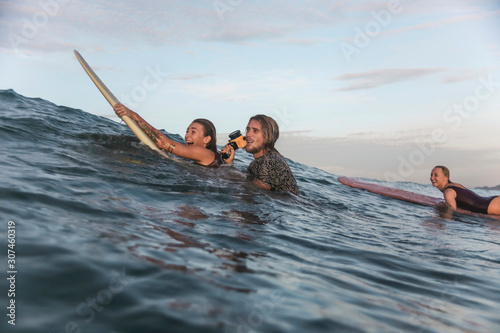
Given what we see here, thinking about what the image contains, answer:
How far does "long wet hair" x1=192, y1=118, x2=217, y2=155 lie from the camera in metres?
7.54

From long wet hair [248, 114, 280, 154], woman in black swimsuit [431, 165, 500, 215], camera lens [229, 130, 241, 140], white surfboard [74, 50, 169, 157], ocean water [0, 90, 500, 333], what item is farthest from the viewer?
woman in black swimsuit [431, 165, 500, 215]

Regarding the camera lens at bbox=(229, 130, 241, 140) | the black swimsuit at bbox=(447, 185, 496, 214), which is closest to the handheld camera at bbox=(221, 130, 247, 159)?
the camera lens at bbox=(229, 130, 241, 140)

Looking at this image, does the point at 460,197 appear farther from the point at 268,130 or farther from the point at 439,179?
the point at 268,130

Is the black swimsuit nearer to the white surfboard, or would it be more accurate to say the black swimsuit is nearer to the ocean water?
the ocean water

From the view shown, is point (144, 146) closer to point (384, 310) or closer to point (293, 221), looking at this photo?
point (293, 221)

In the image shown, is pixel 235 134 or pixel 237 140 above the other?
pixel 235 134

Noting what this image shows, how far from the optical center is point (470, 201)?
32.7 feet

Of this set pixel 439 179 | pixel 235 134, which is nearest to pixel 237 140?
pixel 235 134

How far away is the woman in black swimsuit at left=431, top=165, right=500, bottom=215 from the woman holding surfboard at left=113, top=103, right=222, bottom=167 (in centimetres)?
606

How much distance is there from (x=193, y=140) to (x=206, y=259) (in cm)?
456

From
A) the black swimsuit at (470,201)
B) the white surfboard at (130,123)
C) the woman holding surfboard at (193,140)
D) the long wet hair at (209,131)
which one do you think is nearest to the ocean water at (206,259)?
the woman holding surfboard at (193,140)

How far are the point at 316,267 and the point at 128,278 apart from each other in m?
1.69

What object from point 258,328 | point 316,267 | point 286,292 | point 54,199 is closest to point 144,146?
point 54,199

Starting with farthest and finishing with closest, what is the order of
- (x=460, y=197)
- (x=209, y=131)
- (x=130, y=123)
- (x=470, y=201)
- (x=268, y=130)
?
(x=460, y=197) < (x=470, y=201) < (x=209, y=131) < (x=130, y=123) < (x=268, y=130)
